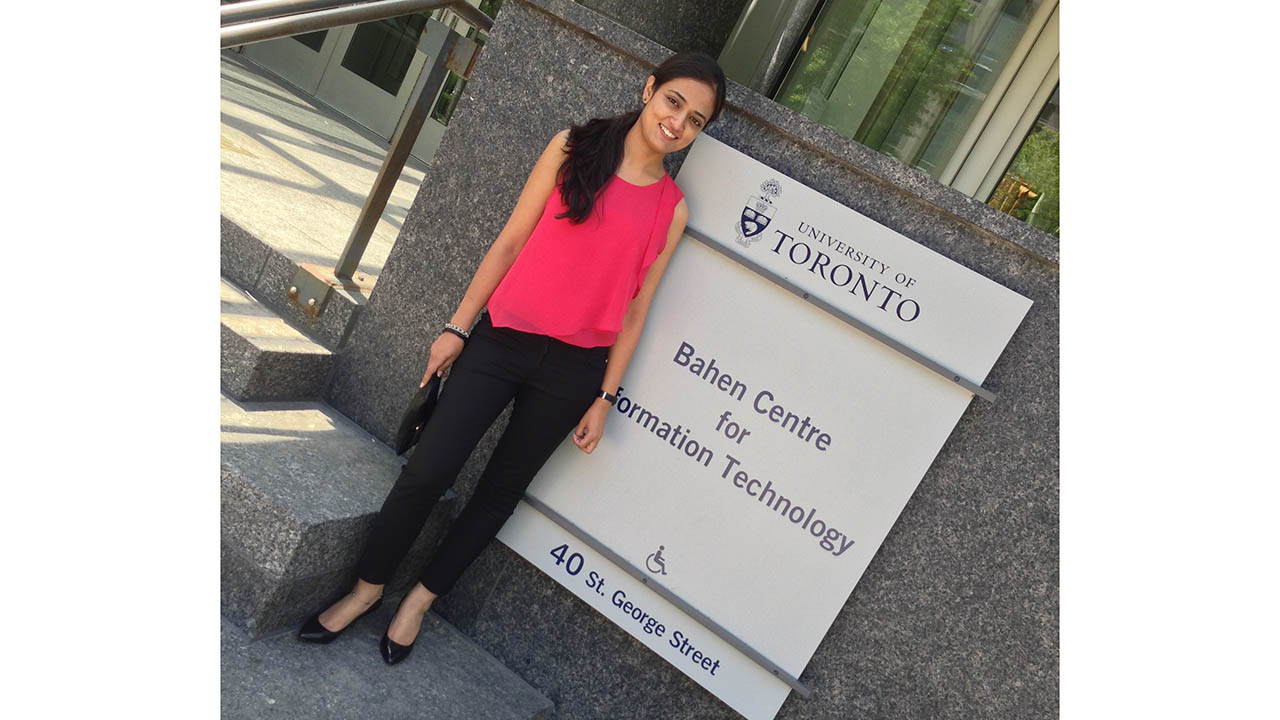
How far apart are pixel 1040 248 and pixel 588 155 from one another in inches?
54.2

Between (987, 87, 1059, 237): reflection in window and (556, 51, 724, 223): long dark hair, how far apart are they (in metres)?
2.73

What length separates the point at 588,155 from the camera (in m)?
2.84

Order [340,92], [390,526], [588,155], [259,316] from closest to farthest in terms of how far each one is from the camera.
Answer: [588,155]
[390,526]
[259,316]
[340,92]

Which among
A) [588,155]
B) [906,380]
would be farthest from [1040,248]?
[588,155]

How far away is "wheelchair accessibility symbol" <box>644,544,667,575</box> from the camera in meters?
3.31

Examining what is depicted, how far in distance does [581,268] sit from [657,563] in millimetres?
1083

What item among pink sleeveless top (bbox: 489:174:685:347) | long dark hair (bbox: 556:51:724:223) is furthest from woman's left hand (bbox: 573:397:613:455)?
long dark hair (bbox: 556:51:724:223)

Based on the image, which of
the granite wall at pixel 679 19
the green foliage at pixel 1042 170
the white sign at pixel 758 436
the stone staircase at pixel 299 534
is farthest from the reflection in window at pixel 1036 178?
the stone staircase at pixel 299 534

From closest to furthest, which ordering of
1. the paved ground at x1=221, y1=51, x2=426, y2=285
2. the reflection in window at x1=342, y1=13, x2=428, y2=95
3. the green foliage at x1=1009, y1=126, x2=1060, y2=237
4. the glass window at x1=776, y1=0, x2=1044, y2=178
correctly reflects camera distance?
the paved ground at x1=221, y1=51, x2=426, y2=285, the green foliage at x1=1009, y1=126, x2=1060, y2=237, the glass window at x1=776, y1=0, x2=1044, y2=178, the reflection in window at x1=342, y1=13, x2=428, y2=95

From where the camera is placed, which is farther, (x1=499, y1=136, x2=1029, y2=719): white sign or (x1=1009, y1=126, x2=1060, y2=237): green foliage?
(x1=1009, y1=126, x2=1060, y2=237): green foliage

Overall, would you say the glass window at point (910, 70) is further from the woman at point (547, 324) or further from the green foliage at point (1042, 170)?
the woman at point (547, 324)

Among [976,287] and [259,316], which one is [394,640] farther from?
[976,287]

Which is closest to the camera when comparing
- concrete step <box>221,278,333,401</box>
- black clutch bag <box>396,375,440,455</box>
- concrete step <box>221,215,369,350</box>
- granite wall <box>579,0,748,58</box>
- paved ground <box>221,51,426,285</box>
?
black clutch bag <box>396,375,440,455</box>

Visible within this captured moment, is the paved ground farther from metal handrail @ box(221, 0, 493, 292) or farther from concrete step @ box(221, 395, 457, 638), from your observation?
concrete step @ box(221, 395, 457, 638)
